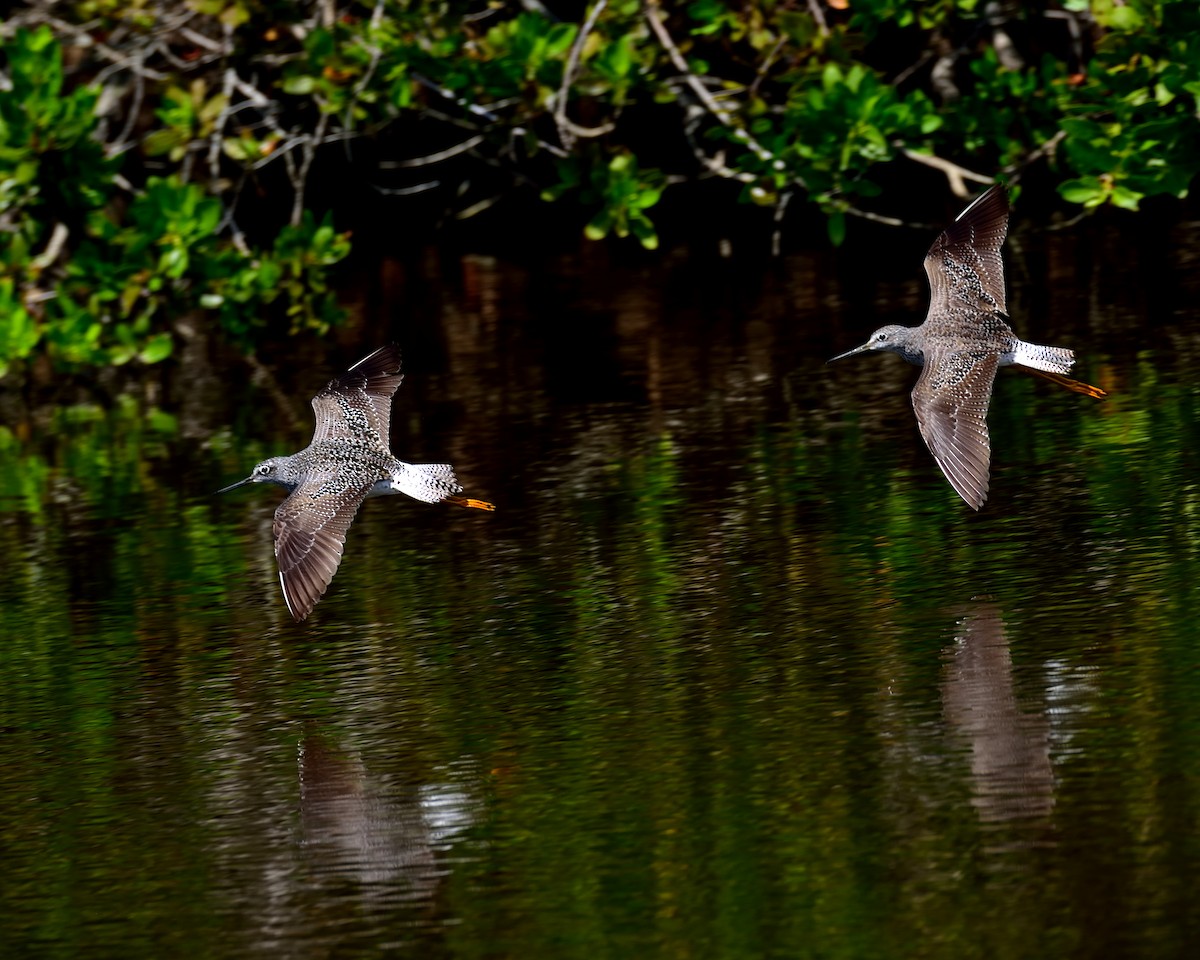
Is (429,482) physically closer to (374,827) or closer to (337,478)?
(337,478)

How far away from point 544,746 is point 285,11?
8351mm

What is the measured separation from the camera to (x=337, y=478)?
1048cm

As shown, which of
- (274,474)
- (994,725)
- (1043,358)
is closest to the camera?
(994,725)

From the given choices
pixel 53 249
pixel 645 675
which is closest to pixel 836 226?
pixel 645 675

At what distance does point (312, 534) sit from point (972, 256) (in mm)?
4023

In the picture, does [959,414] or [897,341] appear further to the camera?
[897,341]

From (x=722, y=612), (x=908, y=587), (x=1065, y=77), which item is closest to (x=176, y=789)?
(x=722, y=612)

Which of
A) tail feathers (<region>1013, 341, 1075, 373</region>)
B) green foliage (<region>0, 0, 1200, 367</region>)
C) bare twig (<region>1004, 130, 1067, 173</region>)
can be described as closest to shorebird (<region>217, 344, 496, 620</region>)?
green foliage (<region>0, 0, 1200, 367</region>)

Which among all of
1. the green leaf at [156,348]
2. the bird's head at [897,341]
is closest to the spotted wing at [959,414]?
the bird's head at [897,341]

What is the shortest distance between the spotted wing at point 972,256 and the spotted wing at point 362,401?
9.62 feet

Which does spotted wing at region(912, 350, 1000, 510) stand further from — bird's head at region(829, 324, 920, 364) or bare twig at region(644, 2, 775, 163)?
bare twig at region(644, 2, 775, 163)

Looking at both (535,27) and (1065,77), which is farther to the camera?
(1065,77)

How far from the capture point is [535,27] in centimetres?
1327

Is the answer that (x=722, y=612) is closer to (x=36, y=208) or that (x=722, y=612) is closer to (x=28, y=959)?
(x=28, y=959)
